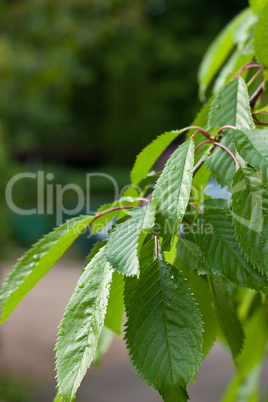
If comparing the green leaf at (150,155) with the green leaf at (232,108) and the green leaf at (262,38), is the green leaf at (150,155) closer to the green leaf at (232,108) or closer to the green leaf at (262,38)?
the green leaf at (232,108)

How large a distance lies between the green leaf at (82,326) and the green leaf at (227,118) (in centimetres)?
17

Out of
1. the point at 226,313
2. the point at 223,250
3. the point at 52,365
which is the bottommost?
the point at 52,365

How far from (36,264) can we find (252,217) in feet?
0.94

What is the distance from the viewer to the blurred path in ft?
13.2

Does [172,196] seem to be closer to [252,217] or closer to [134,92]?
[252,217]

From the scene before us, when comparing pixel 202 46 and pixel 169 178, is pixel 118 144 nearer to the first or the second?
pixel 202 46

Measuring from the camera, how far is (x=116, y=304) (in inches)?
25.8

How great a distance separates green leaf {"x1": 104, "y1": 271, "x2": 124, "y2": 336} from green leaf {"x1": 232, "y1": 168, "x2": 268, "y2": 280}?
0.15 m

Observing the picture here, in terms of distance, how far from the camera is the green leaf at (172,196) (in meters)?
0.52

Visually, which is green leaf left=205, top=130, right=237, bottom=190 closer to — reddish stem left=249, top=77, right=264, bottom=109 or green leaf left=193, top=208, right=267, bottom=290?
green leaf left=193, top=208, right=267, bottom=290

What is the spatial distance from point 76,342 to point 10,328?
18.7 ft

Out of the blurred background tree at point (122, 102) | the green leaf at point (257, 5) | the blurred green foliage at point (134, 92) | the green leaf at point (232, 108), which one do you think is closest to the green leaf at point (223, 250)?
the green leaf at point (232, 108)

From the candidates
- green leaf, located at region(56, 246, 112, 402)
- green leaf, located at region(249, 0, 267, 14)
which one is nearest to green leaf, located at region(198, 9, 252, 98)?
green leaf, located at region(249, 0, 267, 14)

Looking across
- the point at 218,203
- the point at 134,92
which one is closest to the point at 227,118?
the point at 218,203
